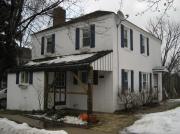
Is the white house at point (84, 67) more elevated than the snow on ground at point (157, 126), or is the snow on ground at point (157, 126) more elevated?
the white house at point (84, 67)

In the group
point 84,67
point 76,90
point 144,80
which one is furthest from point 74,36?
point 144,80

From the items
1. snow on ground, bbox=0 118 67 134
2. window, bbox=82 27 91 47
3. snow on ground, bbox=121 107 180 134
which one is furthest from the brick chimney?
snow on ground, bbox=121 107 180 134

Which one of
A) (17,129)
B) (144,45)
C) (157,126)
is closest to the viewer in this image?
(17,129)

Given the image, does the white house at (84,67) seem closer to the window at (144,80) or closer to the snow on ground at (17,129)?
the window at (144,80)

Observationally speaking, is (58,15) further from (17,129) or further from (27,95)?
(17,129)

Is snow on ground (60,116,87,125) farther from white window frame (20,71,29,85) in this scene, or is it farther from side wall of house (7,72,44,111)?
white window frame (20,71,29,85)

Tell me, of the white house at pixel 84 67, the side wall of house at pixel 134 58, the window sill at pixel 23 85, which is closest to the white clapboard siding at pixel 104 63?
the white house at pixel 84 67

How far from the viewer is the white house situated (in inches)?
666

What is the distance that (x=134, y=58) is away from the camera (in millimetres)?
20312

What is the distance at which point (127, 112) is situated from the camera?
16781mm

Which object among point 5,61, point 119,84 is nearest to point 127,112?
point 119,84

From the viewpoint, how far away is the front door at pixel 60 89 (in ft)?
62.0

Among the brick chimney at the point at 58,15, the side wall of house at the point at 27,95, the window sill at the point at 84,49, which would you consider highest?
the brick chimney at the point at 58,15

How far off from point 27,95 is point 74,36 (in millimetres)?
5225
